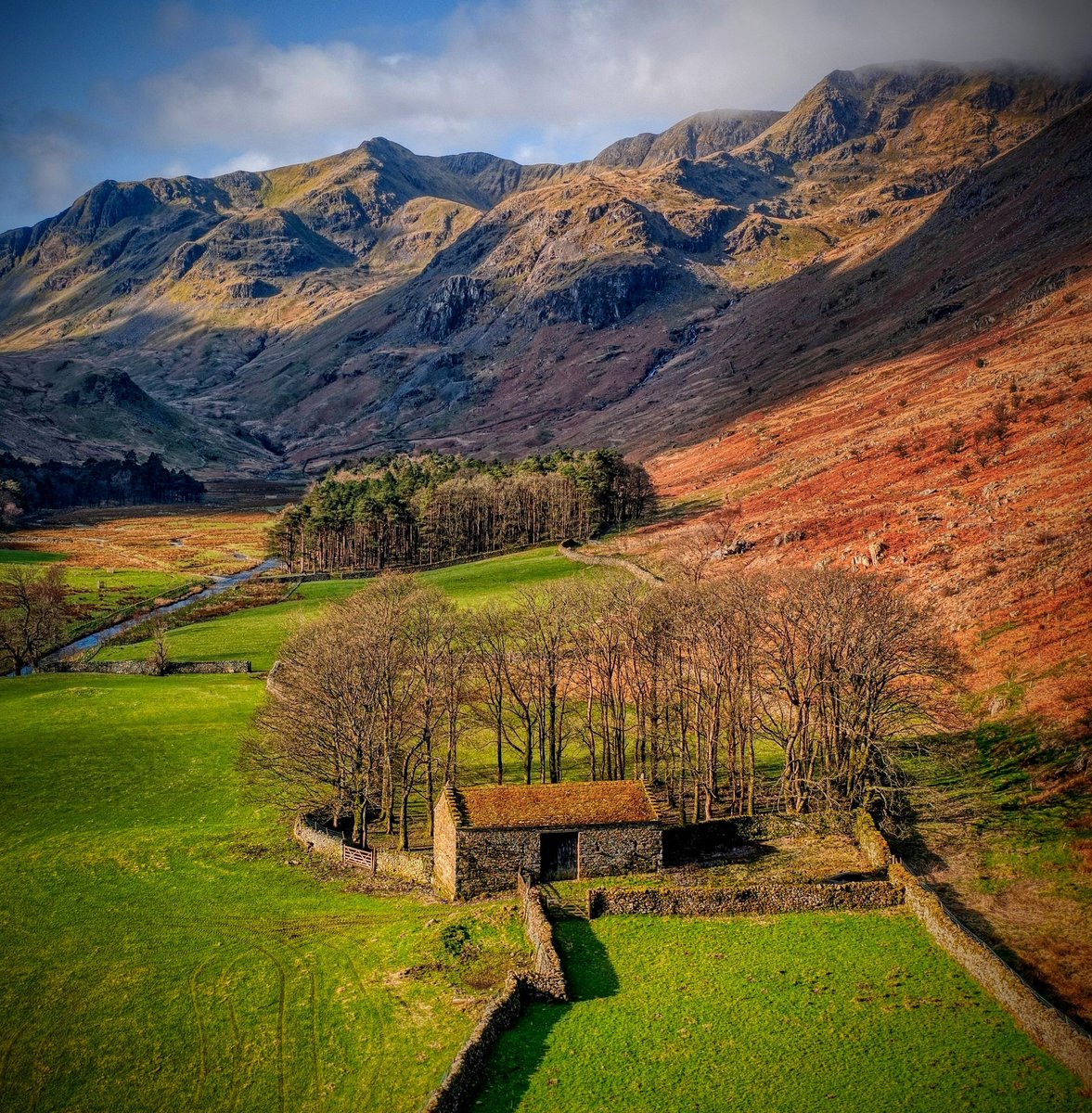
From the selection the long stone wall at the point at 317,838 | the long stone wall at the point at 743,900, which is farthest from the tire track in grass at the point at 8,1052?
the long stone wall at the point at 743,900

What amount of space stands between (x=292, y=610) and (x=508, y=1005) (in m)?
86.1

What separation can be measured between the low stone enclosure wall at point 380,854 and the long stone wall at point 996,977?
70.5ft

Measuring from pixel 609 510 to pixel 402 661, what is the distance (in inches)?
3584

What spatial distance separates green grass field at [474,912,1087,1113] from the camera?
2392cm

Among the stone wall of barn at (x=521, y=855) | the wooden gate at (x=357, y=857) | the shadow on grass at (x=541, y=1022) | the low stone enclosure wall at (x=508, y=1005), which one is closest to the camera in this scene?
the low stone enclosure wall at (x=508, y=1005)

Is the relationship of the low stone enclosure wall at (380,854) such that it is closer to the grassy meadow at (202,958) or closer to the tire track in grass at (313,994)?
the grassy meadow at (202,958)

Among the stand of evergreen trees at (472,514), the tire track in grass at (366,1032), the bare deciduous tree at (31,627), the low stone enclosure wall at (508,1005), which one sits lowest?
the tire track in grass at (366,1032)

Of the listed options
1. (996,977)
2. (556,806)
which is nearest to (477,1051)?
(556,806)

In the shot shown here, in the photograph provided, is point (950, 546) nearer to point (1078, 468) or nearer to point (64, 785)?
point (1078, 468)

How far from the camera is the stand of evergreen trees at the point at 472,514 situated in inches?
5320

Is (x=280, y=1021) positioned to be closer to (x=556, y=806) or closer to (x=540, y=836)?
(x=540, y=836)

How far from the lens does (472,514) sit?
463ft

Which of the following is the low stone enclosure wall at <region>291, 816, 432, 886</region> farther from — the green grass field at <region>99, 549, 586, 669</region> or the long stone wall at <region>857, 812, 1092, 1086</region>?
the green grass field at <region>99, 549, 586, 669</region>

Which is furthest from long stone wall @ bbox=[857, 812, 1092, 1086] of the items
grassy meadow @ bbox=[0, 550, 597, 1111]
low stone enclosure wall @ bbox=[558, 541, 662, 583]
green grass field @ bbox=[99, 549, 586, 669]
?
green grass field @ bbox=[99, 549, 586, 669]
